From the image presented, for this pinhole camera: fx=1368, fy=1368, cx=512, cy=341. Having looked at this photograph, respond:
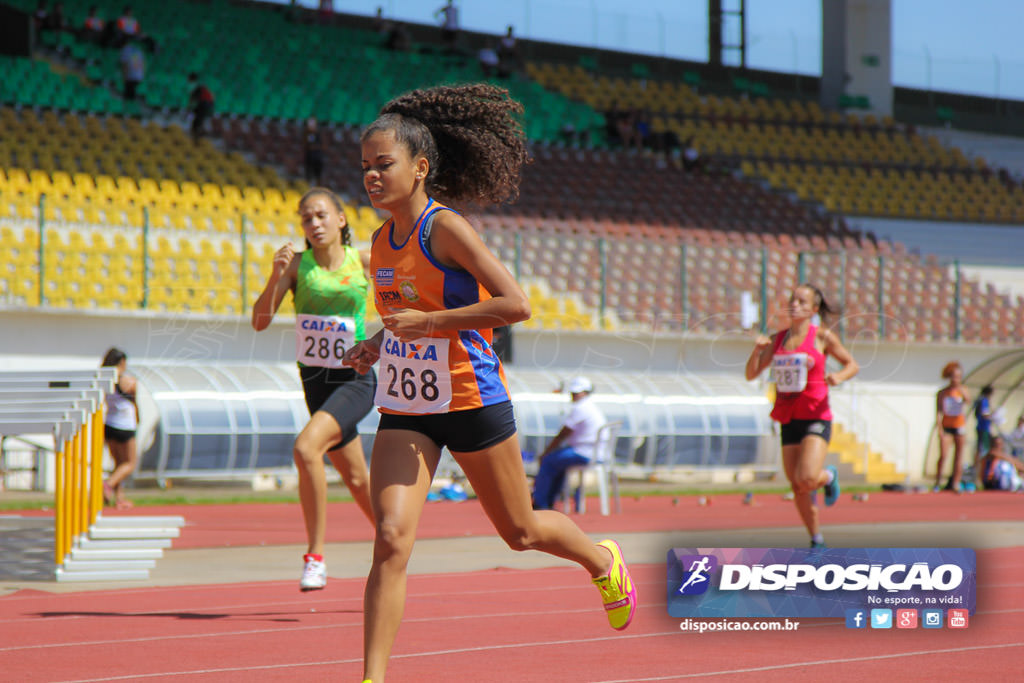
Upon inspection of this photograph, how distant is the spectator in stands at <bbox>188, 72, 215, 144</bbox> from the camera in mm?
28625

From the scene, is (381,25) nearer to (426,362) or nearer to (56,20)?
(56,20)

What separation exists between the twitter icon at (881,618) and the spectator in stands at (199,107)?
80.3 ft

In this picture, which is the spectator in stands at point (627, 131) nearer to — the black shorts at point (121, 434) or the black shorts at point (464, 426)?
the black shorts at point (121, 434)

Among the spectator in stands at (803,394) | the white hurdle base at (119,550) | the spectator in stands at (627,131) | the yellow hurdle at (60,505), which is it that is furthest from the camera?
the spectator in stands at (627,131)

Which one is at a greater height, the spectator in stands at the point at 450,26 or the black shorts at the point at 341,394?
the spectator in stands at the point at 450,26

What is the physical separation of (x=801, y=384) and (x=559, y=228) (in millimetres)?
18042

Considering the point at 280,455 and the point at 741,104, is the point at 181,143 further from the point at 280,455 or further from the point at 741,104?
the point at 741,104

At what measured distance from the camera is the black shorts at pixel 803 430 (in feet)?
32.3

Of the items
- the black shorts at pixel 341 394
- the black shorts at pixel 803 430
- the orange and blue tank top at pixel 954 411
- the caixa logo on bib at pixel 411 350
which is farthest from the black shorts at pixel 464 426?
the orange and blue tank top at pixel 954 411

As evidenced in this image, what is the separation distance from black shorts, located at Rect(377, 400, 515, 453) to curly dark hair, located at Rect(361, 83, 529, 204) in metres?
0.85

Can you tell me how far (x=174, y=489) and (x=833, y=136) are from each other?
2585cm

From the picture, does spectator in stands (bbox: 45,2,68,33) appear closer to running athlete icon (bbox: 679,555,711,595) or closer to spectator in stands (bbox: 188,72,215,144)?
spectator in stands (bbox: 188,72,215,144)

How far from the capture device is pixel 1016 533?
494 inches

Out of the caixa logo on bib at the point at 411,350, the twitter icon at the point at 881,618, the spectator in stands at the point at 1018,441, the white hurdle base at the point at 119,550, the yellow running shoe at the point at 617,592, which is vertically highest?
the caixa logo on bib at the point at 411,350
